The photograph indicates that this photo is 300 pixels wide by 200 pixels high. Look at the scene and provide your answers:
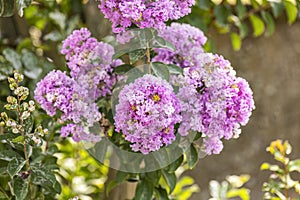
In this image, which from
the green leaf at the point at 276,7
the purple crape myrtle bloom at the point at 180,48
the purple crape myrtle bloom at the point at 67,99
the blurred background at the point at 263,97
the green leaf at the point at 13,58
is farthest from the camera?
the blurred background at the point at 263,97

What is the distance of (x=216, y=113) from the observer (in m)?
1.06

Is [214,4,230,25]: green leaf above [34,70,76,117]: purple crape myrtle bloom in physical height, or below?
above

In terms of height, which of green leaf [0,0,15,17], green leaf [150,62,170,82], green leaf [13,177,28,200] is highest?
green leaf [0,0,15,17]

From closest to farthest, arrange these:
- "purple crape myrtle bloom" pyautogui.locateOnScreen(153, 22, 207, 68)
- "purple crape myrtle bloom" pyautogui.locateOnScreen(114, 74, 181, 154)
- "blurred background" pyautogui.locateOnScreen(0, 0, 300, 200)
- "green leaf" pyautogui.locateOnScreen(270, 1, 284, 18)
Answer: "purple crape myrtle bloom" pyautogui.locateOnScreen(114, 74, 181, 154) → "purple crape myrtle bloom" pyautogui.locateOnScreen(153, 22, 207, 68) → "green leaf" pyautogui.locateOnScreen(270, 1, 284, 18) → "blurred background" pyautogui.locateOnScreen(0, 0, 300, 200)

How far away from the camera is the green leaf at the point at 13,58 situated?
61.5 inches

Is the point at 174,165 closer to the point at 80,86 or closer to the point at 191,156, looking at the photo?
the point at 191,156

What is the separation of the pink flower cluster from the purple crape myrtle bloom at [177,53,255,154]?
176 mm

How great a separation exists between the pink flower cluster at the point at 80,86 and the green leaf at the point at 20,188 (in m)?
0.13

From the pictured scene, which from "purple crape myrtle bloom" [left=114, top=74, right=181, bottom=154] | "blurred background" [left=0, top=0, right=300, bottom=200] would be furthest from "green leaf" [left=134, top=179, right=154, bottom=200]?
"blurred background" [left=0, top=0, right=300, bottom=200]

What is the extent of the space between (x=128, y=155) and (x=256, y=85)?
3.71ft

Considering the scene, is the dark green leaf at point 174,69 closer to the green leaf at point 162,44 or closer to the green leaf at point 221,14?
the green leaf at point 162,44

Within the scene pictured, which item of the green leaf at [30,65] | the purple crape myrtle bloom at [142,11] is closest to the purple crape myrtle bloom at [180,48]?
the purple crape myrtle bloom at [142,11]

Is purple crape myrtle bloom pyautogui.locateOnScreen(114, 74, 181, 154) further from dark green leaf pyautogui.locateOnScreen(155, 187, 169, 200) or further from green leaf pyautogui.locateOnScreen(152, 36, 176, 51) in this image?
dark green leaf pyautogui.locateOnScreen(155, 187, 169, 200)

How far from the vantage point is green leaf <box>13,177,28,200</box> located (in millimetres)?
1128
